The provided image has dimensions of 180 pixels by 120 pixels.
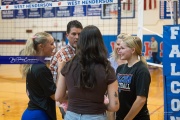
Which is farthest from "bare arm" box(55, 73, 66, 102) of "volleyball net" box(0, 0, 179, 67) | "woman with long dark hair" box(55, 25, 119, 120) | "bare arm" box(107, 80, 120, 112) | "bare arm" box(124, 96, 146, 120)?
"volleyball net" box(0, 0, 179, 67)

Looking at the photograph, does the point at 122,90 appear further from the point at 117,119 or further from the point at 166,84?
the point at 166,84

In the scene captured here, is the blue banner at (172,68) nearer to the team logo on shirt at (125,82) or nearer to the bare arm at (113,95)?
the team logo on shirt at (125,82)

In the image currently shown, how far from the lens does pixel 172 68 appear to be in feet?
13.4

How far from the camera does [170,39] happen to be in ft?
13.4

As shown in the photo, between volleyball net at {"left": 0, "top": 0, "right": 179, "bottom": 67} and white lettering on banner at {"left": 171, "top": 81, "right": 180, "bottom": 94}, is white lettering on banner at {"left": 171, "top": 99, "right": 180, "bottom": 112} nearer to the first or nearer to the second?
white lettering on banner at {"left": 171, "top": 81, "right": 180, "bottom": 94}

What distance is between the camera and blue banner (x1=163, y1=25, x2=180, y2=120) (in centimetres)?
405

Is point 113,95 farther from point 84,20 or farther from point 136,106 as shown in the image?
point 84,20

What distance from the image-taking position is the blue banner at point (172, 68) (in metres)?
4.05

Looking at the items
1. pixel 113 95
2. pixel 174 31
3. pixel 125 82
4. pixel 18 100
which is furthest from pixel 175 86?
pixel 18 100

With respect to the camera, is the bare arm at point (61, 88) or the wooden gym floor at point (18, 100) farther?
the wooden gym floor at point (18, 100)

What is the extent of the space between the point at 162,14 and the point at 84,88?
43.1ft

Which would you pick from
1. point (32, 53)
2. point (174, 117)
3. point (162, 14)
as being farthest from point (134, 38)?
point (162, 14)

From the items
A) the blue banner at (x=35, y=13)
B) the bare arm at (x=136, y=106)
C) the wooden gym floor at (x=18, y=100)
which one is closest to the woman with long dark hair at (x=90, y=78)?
the bare arm at (x=136, y=106)

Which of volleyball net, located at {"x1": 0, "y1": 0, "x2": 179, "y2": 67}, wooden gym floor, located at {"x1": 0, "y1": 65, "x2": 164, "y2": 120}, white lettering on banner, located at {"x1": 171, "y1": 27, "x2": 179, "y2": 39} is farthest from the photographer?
volleyball net, located at {"x1": 0, "y1": 0, "x2": 179, "y2": 67}
